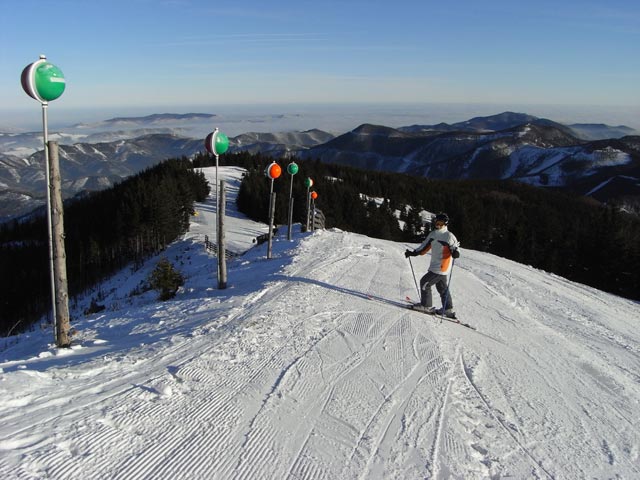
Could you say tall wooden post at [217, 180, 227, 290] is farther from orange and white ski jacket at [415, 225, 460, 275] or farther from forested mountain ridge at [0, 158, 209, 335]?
forested mountain ridge at [0, 158, 209, 335]

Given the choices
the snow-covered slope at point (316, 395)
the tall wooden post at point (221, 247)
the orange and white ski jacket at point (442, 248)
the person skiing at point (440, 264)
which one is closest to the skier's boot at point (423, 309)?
the person skiing at point (440, 264)

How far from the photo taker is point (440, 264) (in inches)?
367

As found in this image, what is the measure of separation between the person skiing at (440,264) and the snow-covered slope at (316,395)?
0.53 meters

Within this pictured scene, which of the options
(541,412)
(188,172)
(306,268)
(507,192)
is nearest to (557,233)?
(188,172)

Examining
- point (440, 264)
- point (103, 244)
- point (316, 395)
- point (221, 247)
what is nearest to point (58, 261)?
point (221, 247)

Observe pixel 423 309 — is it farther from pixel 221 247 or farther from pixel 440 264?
pixel 221 247

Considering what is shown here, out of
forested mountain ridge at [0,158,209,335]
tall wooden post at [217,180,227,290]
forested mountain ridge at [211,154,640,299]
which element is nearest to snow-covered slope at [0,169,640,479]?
tall wooden post at [217,180,227,290]

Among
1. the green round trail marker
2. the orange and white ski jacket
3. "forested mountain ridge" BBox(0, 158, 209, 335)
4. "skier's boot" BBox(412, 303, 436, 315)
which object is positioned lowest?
"forested mountain ridge" BBox(0, 158, 209, 335)

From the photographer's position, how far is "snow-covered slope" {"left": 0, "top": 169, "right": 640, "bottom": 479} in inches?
160

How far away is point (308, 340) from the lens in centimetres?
712

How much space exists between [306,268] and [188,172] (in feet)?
180

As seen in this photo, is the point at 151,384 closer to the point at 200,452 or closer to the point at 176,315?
the point at 200,452

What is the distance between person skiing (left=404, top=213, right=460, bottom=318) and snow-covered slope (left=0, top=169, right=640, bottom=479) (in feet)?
1.73

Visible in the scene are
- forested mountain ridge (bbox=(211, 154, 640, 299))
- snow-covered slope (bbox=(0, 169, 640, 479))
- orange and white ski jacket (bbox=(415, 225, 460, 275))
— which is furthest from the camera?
forested mountain ridge (bbox=(211, 154, 640, 299))
